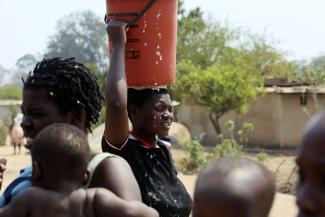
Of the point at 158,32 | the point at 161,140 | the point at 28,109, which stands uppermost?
the point at 158,32

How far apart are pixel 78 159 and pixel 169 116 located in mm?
892

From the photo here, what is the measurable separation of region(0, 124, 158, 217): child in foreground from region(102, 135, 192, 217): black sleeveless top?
0.53m

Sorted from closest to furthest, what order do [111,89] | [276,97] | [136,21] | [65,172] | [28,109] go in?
1. [65,172]
2. [28,109]
3. [111,89]
4. [136,21]
5. [276,97]

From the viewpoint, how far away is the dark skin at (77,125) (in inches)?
81.5

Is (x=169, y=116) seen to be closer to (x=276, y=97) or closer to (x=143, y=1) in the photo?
(x=143, y=1)

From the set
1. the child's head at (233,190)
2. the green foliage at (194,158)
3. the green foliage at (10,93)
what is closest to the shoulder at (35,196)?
the child's head at (233,190)

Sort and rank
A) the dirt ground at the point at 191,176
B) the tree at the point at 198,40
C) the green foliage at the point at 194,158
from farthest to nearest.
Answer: the tree at the point at 198,40
the green foliage at the point at 194,158
the dirt ground at the point at 191,176

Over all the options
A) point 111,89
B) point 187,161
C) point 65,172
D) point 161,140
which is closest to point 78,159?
point 65,172

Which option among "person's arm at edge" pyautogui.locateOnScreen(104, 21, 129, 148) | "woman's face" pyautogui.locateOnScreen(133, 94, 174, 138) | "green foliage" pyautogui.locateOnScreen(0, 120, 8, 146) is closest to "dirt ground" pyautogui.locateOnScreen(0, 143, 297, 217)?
"green foliage" pyautogui.locateOnScreen(0, 120, 8, 146)

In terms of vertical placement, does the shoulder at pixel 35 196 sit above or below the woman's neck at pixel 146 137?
below

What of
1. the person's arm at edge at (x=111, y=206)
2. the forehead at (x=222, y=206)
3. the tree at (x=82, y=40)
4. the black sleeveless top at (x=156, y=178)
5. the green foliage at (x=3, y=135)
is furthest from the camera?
the tree at (x=82, y=40)

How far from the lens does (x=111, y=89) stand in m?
2.46

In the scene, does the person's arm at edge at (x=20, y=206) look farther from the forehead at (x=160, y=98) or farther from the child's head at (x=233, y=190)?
the forehead at (x=160, y=98)

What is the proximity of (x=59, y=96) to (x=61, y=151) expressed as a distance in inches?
11.8
